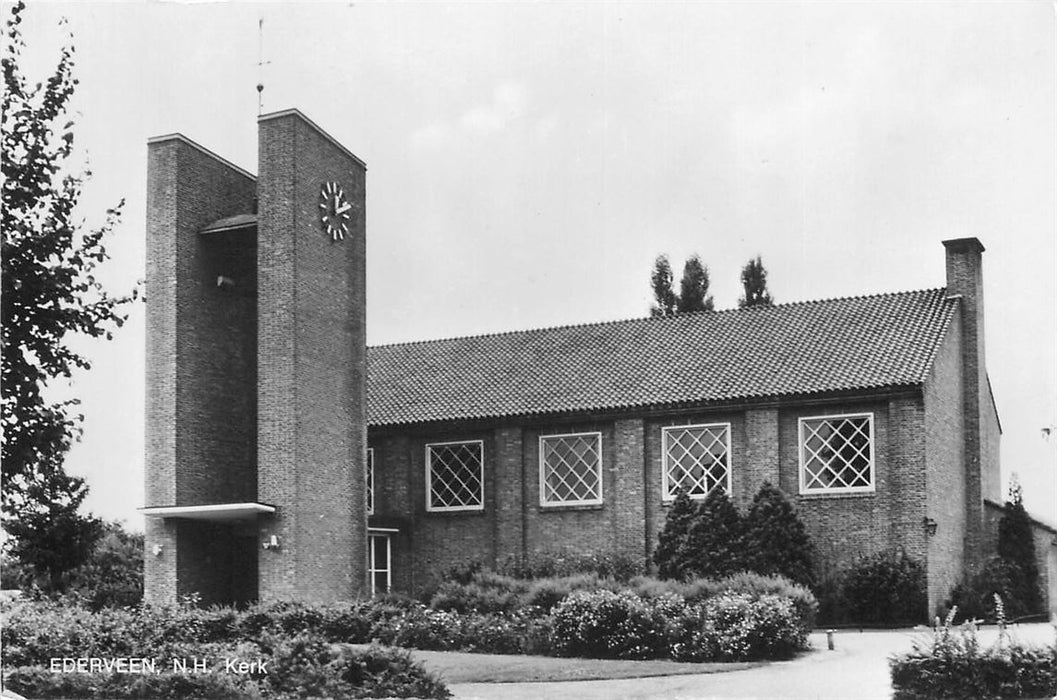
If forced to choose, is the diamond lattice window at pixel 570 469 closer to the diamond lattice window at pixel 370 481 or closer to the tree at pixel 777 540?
the diamond lattice window at pixel 370 481

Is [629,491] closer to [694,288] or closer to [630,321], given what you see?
[630,321]

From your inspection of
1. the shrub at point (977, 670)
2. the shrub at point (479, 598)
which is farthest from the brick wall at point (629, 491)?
the shrub at point (977, 670)

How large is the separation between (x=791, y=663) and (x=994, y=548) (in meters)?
15.2

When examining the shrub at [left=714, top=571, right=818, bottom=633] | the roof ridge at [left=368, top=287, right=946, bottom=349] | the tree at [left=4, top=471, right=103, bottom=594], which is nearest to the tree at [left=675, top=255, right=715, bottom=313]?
the roof ridge at [left=368, top=287, right=946, bottom=349]

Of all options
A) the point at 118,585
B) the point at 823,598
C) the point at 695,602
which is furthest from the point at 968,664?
the point at 118,585

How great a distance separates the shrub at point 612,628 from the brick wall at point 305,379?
24.8 feet

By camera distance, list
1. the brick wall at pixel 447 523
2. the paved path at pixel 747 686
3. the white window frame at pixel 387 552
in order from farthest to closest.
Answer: the brick wall at pixel 447 523
the white window frame at pixel 387 552
the paved path at pixel 747 686

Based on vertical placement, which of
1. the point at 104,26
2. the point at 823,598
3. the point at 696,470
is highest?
the point at 104,26

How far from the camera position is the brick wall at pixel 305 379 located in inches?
976

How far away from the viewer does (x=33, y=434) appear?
13.4 meters

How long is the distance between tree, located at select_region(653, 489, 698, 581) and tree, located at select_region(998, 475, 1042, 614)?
8.10 m

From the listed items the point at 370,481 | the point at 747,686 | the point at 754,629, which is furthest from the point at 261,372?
the point at 747,686

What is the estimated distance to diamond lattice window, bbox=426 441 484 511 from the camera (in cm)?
3238

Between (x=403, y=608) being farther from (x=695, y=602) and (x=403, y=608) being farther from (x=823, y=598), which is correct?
(x=823, y=598)
